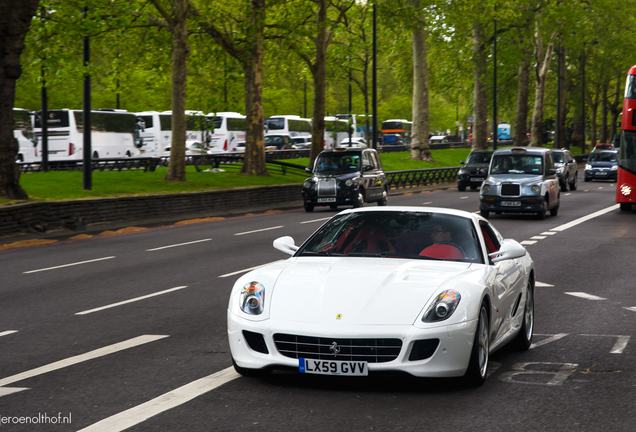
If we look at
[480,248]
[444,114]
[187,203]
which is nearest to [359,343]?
[480,248]

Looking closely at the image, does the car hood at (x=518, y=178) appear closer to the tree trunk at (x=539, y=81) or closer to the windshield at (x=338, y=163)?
the windshield at (x=338, y=163)

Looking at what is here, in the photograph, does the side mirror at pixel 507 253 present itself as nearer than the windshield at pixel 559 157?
Yes

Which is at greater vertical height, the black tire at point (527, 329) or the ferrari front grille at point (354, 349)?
the ferrari front grille at point (354, 349)

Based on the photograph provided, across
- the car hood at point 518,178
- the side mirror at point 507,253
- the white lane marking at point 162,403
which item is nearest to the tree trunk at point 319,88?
the car hood at point 518,178

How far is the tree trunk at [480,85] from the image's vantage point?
177 ft

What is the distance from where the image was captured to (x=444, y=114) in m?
120

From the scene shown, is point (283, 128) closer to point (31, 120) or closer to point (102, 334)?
point (31, 120)

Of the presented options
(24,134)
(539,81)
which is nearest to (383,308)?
(24,134)

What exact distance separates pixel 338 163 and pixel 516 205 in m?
7.21

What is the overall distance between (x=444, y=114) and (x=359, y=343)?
117 m

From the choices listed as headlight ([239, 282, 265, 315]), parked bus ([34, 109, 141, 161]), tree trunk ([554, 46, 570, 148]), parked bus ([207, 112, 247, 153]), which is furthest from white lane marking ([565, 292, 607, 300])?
tree trunk ([554, 46, 570, 148])

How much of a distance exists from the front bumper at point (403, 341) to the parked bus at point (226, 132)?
58.6 m

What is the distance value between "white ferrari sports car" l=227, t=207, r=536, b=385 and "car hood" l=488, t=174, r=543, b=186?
15766 mm

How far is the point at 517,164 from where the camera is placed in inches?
914
